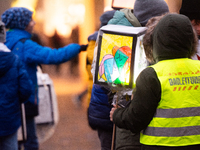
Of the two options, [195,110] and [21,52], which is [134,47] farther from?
[21,52]

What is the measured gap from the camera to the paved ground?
14.9 ft

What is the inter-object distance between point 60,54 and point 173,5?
4256 mm

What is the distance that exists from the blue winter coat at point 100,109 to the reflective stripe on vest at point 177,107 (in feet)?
2.47

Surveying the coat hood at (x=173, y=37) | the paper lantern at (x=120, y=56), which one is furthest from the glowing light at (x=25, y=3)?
the coat hood at (x=173, y=37)

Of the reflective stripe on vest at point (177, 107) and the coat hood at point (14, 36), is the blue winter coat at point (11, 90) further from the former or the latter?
the reflective stripe on vest at point (177, 107)

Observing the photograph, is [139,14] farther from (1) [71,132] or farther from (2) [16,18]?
(1) [71,132]

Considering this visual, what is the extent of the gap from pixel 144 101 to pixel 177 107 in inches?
6.8

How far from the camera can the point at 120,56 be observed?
1.92 metres

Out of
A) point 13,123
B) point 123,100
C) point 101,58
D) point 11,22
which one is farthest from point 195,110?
point 11,22

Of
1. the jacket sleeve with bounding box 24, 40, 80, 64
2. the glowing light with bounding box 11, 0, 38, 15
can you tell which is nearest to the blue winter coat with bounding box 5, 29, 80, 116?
the jacket sleeve with bounding box 24, 40, 80, 64

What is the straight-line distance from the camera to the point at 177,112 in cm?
158

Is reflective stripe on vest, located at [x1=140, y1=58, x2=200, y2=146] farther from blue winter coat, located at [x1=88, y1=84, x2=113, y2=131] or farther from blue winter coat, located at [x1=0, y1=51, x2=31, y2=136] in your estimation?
blue winter coat, located at [x1=0, y1=51, x2=31, y2=136]

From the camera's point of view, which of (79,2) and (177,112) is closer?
(177,112)

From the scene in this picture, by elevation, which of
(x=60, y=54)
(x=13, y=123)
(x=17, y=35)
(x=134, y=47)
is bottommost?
(x=13, y=123)
